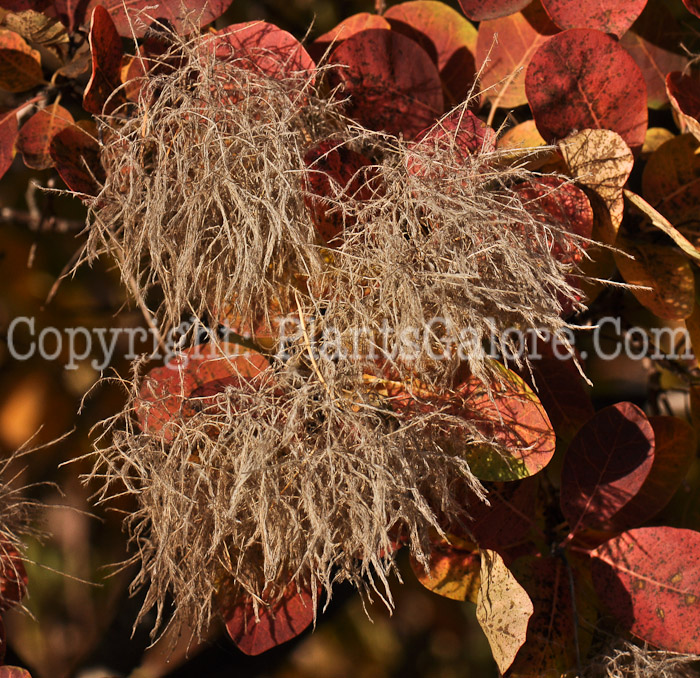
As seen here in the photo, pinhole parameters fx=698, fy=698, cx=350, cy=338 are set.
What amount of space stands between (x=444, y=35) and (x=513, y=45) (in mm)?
51

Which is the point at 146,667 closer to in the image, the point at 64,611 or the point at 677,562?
the point at 64,611

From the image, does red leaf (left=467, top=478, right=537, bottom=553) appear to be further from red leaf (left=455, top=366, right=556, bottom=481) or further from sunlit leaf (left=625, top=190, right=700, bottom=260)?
sunlit leaf (left=625, top=190, right=700, bottom=260)

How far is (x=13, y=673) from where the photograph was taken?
1.47 feet

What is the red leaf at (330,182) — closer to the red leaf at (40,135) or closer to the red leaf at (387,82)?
the red leaf at (387,82)

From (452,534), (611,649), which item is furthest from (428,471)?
(611,649)

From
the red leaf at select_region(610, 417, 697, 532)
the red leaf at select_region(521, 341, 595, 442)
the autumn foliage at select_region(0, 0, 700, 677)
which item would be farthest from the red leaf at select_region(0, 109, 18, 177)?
the red leaf at select_region(610, 417, 697, 532)

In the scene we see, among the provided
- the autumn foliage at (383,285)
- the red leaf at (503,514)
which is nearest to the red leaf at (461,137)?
the autumn foliage at (383,285)

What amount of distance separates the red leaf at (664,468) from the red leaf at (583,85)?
0.68 ft

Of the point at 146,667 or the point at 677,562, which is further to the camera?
the point at 146,667

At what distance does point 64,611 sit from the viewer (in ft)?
2.11

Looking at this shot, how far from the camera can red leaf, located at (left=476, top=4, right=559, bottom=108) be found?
0.48 m

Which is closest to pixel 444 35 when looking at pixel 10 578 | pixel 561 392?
pixel 561 392

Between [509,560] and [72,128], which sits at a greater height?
[72,128]

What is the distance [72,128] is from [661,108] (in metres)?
0.43
